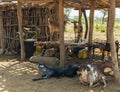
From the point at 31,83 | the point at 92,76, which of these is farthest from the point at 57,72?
the point at 92,76

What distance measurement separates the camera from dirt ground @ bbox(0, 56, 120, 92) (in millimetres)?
6379

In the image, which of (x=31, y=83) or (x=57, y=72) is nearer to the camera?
(x=31, y=83)

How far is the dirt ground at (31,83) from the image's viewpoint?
6379 millimetres

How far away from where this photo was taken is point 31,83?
6965 mm

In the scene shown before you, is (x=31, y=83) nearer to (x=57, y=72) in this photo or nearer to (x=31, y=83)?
(x=31, y=83)

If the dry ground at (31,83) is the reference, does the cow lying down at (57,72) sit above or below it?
above

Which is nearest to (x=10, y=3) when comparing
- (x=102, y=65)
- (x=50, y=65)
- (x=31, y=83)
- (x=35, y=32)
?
(x=35, y=32)

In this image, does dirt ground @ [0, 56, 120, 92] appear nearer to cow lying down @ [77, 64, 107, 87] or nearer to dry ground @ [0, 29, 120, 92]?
dry ground @ [0, 29, 120, 92]

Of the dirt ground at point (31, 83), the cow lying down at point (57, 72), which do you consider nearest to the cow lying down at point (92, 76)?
the dirt ground at point (31, 83)

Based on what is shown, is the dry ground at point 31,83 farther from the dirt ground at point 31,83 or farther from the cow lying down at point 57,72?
the cow lying down at point 57,72

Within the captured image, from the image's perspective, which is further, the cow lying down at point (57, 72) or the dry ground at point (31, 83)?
the cow lying down at point (57, 72)

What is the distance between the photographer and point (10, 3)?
34.4 feet

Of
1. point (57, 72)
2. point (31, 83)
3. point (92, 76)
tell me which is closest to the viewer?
point (92, 76)

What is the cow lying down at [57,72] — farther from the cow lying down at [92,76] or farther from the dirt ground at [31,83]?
the cow lying down at [92,76]
